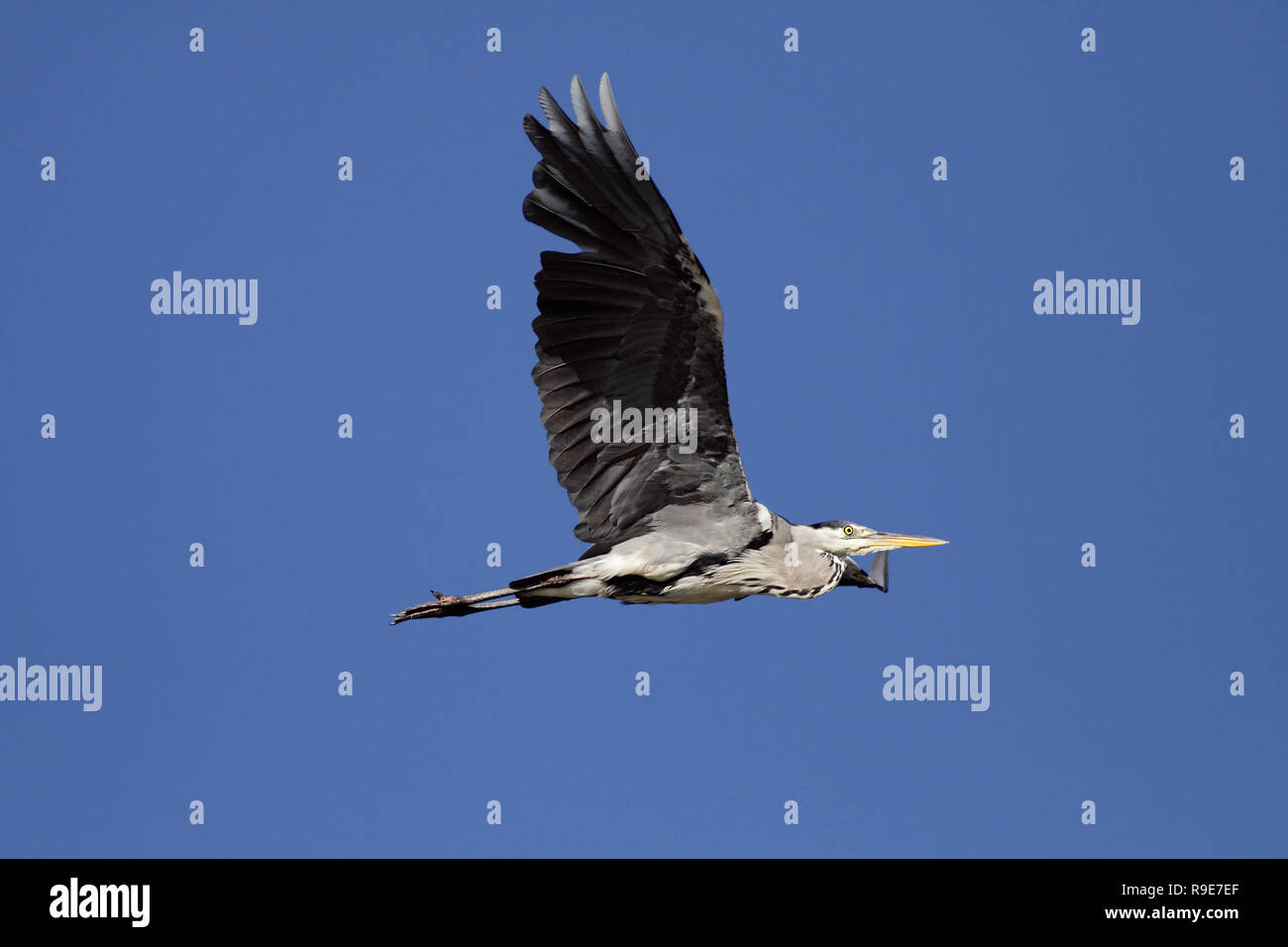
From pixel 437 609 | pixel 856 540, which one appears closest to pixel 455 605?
pixel 437 609

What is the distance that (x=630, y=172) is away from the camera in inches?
463

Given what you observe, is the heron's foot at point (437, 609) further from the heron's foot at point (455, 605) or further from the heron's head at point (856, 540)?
the heron's head at point (856, 540)

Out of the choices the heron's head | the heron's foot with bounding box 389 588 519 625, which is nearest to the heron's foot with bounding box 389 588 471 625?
the heron's foot with bounding box 389 588 519 625

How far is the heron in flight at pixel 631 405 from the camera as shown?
11.8 meters

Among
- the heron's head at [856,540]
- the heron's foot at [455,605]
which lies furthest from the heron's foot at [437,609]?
the heron's head at [856,540]

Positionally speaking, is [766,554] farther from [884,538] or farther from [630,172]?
[630,172]

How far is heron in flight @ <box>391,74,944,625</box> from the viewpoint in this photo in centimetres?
1183

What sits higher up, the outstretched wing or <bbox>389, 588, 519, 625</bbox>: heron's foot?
the outstretched wing

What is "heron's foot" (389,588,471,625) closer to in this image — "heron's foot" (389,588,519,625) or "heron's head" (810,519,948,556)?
"heron's foot" (389,588,519,625)

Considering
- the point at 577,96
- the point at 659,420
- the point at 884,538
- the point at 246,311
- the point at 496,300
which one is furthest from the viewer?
the point at 246,311

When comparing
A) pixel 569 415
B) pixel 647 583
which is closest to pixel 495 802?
pixel 647 583

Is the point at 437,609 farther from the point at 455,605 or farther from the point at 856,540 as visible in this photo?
the point at 856,540

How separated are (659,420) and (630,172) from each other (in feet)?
5.93

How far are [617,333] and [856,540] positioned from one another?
282cm
